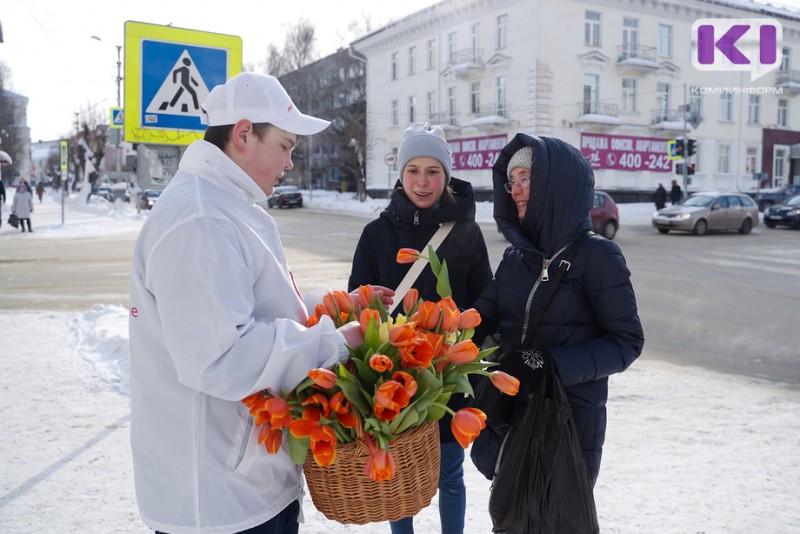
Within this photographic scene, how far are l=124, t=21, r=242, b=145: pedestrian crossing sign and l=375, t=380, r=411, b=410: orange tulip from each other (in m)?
3.85

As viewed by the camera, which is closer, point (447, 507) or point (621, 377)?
point (447, 507)

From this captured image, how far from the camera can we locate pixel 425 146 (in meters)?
3.27

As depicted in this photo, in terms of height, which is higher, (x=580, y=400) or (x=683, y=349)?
(x=580, y=400)

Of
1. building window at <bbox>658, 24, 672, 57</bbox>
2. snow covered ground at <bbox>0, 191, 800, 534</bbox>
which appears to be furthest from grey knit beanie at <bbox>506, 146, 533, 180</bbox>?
building window at <bbox>658, 24, 672, 57</bbox>

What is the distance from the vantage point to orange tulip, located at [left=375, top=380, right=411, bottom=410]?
5.65 feet

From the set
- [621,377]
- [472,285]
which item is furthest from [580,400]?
[621,377]

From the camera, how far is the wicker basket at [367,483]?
6.15 feet

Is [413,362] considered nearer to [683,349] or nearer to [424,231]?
[424,231]

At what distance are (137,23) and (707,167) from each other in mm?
41347

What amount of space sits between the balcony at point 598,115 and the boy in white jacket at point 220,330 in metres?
35.7

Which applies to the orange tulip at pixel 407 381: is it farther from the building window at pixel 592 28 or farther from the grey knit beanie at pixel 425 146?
the building window at pixel 592 28

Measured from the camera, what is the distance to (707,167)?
40.9 metres

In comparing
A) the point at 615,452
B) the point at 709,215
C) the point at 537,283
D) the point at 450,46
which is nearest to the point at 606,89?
the point at 450,46

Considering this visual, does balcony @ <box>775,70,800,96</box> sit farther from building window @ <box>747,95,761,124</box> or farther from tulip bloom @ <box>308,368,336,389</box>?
tulip bloom @ <box>308,368,336,389</box>
